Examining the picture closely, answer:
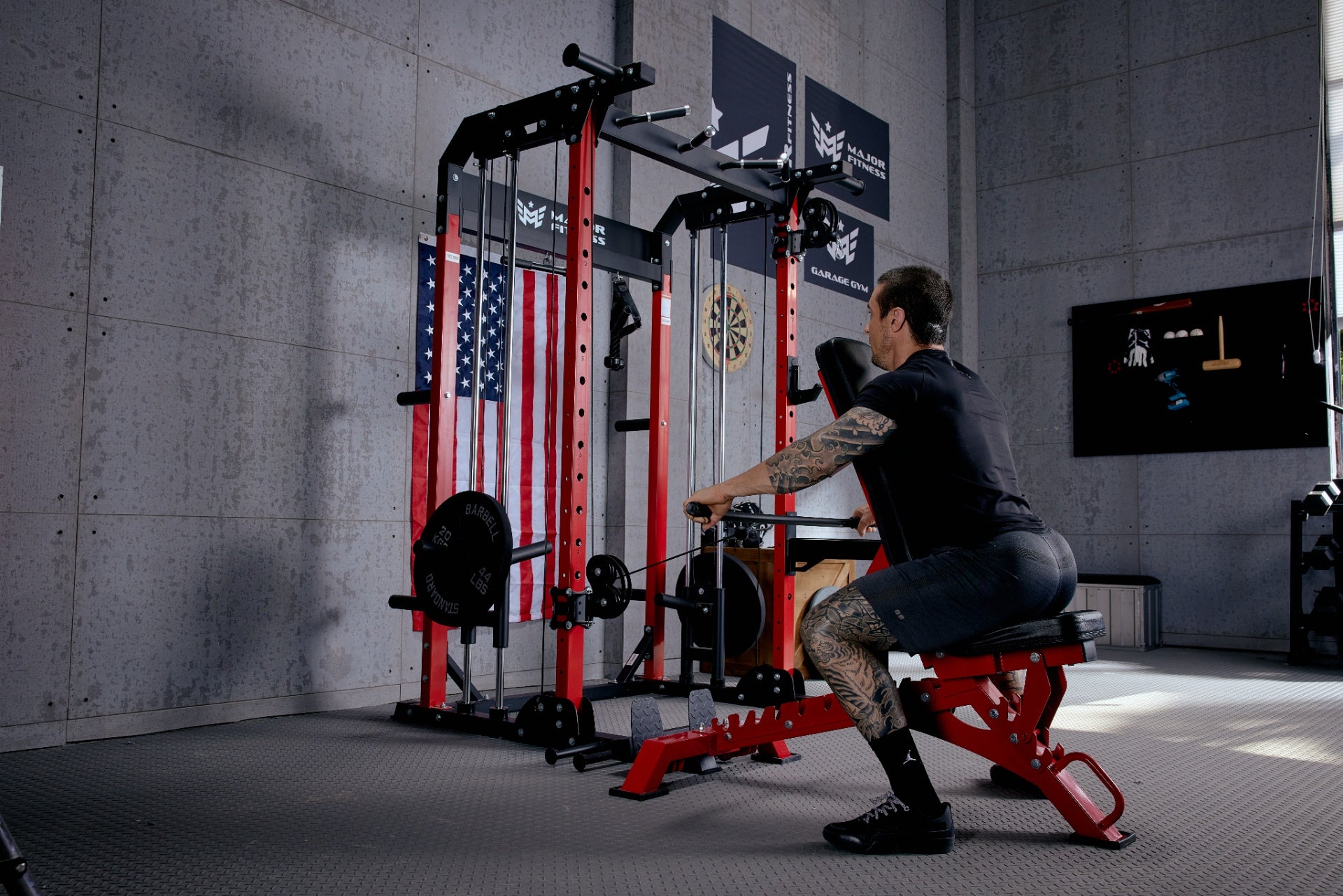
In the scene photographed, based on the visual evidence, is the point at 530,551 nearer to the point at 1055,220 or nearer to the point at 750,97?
the point at 750,97

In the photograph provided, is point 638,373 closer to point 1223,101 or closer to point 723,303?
point 723,303

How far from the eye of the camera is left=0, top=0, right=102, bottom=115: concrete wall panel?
309 centimetres

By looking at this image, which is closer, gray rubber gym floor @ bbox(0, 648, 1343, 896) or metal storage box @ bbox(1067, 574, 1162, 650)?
gray rubber gym floor @ bbox(0, 648, 1343, 896)

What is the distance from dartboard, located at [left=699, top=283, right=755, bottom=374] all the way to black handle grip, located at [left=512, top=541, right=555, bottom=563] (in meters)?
2.41

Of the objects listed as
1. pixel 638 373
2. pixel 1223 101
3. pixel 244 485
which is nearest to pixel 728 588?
pixel 638 373

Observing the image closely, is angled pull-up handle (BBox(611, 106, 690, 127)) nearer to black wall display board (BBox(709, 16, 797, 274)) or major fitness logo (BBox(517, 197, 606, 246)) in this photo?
major fitness logo (BBox(517, 197, 606, 246))

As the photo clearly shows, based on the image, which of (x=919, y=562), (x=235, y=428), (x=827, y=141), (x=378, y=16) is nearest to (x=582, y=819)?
(x=919, y=562)

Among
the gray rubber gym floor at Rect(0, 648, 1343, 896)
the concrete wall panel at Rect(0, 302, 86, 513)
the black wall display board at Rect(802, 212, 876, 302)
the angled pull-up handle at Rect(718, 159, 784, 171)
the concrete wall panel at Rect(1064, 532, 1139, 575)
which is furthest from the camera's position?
the concrete wall panel at Rect(1064, 532, 1139, 575)

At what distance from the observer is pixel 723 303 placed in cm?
402

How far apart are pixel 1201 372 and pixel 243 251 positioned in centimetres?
599

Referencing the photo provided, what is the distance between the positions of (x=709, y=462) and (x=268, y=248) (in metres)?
2.48

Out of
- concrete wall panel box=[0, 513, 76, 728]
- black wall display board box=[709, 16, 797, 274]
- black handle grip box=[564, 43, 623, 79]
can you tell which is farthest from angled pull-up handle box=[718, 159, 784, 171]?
concrete wall panel box=[0, 513, 76, 728]

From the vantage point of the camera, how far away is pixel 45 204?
315cm

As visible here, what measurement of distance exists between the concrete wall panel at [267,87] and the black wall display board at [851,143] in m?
2.97
